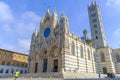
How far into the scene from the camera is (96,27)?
43125 mm

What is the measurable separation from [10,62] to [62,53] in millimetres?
23115

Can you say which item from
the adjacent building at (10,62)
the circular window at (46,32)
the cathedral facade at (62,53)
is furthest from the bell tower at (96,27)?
the adjacent building at (10,62)

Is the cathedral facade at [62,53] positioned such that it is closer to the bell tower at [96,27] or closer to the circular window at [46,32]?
the circular window at [46,32]

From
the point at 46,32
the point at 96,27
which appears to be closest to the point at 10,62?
the point at 46,32

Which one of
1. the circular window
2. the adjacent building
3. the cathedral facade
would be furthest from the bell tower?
the adjacent building

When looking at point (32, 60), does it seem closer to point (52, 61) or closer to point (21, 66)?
point (52, 61)

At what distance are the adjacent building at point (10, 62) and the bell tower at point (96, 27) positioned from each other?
91.1ft

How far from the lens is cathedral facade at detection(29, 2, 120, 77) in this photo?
2444 cm

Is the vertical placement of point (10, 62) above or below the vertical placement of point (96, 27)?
below

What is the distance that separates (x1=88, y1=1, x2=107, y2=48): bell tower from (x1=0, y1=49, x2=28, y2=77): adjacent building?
27769mm

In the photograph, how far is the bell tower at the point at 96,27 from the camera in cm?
4053

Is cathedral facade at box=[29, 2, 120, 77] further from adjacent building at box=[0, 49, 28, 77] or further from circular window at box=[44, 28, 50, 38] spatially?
adjacent building at box=[0, 49, 28, 77]

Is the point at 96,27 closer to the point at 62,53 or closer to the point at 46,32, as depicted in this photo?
the point at 46,32

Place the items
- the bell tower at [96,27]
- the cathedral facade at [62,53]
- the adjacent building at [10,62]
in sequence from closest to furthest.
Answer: the cathedral facade at [62,53], the adjacent building at [10,62], the bell tower at [96,27]
